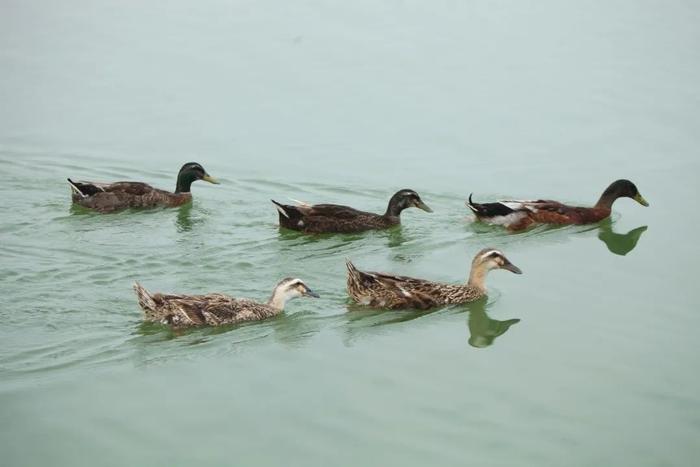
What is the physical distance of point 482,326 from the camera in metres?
12.1

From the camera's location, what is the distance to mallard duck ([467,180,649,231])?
1521 centimetres

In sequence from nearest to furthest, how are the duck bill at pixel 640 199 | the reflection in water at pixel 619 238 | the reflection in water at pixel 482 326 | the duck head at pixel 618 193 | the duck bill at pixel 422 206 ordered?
the reflection in water at pixel 482 326 → the reflection in water at pixel 619 238 → the duck bill at pixel 422 206 → the duck head at pixel 618 193 → the duck bill at pixel 640 199

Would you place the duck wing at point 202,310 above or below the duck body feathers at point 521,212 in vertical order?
below

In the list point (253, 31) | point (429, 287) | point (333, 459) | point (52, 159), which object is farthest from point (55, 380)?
point (253, 31)

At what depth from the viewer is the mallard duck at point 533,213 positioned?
15211 millimetres

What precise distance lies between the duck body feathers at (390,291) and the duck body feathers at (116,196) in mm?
4443

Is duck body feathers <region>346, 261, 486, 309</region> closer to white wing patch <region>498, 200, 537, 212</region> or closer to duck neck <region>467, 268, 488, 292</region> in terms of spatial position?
duck neck <region>467, 268, 488, 292</region>

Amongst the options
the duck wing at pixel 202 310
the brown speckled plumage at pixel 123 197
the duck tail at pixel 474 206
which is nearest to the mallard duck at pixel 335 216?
the duck tail at pixel 474 206

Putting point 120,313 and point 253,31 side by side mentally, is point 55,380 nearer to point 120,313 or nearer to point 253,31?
point 120,313

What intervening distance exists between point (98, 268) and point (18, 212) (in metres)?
2.65

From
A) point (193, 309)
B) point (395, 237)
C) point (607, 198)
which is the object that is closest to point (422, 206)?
point (395, 237)

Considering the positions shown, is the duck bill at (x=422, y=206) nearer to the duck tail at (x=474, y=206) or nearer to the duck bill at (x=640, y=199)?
the duck tail at (x=474, y=206)

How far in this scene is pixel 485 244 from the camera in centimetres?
1474

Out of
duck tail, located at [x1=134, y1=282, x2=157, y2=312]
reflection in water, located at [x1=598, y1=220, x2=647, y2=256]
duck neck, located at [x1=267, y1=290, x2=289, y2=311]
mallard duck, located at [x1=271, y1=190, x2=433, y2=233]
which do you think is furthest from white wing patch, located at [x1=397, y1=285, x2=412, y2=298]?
reflection in water, located at [x1=598, y1=220, x2=647, y2=256]
